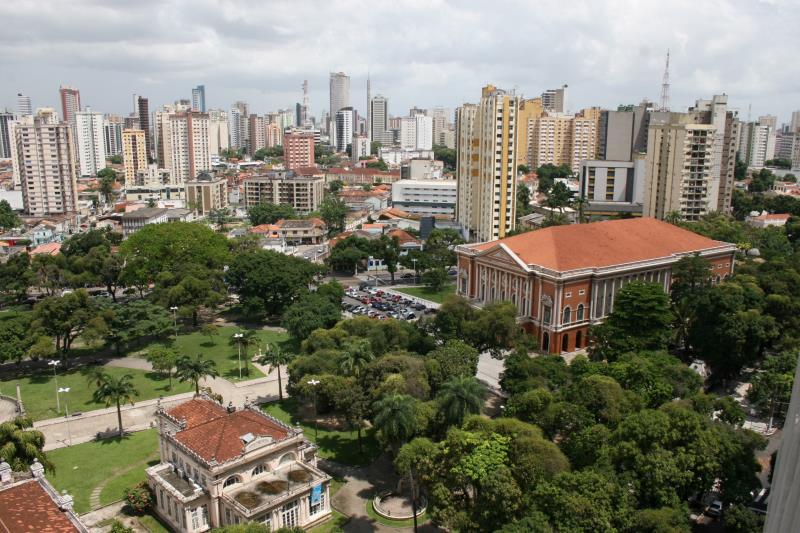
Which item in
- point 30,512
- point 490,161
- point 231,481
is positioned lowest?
point 231,481

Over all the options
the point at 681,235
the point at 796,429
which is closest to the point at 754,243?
the point at 681,235

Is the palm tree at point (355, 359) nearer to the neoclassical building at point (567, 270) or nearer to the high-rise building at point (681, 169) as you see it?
the neoclassical building at point (567, 270)

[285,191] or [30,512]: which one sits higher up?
[285,191]

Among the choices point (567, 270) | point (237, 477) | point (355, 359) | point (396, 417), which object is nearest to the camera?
point (237, 477)

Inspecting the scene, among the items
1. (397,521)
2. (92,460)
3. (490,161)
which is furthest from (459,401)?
(490,161)

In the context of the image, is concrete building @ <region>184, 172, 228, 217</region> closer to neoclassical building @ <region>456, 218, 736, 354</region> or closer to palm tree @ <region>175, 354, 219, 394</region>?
neoclassical building @ <region>456, 218, 736, 354</region>

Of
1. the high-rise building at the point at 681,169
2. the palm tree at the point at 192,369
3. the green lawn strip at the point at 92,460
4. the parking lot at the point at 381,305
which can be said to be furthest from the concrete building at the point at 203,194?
the green lawn strip at the point at 92,460

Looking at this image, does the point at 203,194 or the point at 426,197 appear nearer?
the point at 426,197

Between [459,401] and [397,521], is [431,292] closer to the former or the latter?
[459,401]
